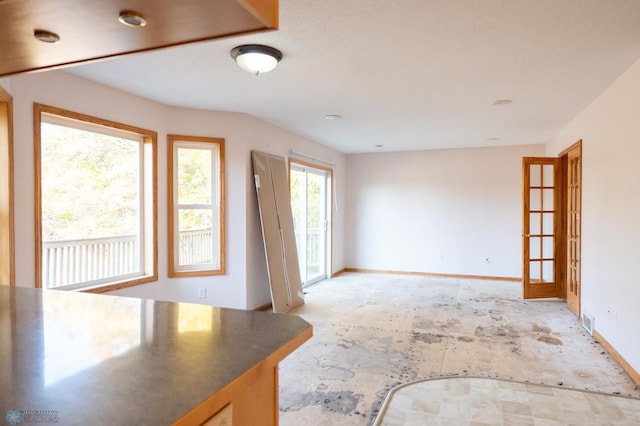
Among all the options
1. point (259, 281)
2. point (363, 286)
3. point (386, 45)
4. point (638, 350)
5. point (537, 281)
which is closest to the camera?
point (386, 45)

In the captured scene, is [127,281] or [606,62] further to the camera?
[127,281]

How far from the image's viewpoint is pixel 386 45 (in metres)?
2.72

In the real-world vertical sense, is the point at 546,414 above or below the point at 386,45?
below

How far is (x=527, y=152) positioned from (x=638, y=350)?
4.69m

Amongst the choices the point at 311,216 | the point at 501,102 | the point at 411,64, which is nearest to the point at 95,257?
the point at 411,64

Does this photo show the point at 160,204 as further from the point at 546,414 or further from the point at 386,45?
the point at 546,414

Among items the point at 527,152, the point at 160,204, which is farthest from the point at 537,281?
the point at 160,204

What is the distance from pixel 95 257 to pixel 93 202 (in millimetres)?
507

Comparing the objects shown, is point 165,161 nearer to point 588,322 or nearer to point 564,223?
point 588,322

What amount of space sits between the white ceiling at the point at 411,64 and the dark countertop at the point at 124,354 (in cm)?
86

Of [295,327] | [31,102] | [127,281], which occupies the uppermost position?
[31,102]

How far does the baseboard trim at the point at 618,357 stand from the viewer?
9.62 feet

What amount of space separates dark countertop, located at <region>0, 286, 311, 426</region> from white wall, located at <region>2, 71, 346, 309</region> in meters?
1.86

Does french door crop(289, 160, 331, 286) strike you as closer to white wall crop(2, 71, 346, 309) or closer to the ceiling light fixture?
white wall crop(2, 71, 346, 309)
